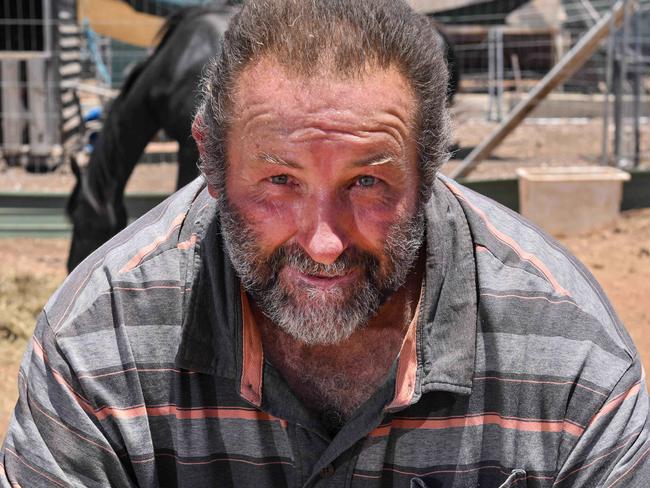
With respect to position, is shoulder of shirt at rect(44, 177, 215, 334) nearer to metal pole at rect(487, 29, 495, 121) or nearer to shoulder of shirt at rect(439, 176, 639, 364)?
shoulder of shirt at rect(439, 176, 639, 364)

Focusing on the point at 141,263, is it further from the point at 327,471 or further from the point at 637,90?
the point at 637,90

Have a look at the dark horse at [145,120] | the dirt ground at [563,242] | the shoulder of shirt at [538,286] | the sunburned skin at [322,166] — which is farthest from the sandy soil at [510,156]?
the sunburned skin at [322,166]

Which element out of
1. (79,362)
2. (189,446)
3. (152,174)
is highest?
(79,362)

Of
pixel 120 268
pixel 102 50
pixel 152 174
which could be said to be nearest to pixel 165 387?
pixel 120 268

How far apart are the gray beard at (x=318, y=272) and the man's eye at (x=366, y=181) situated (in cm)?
9

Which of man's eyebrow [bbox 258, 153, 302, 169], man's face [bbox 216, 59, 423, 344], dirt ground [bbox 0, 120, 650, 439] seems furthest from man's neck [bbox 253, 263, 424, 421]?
dirt ground [bbox 0, 120, 650, 439]

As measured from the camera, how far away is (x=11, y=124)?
31.9 feet

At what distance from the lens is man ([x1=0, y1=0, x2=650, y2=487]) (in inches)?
72.4

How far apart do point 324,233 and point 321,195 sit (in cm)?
7

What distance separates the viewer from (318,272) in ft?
6.12

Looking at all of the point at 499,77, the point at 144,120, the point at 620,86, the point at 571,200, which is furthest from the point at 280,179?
the point at 499,77

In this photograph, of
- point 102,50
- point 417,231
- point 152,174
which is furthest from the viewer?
point 102,50

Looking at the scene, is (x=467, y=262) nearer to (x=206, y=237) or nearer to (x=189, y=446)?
(x=206, y=237)

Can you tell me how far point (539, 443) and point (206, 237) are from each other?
77 cm
